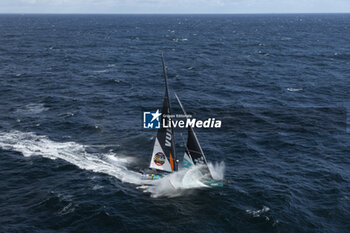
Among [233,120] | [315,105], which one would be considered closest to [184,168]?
[233,120]

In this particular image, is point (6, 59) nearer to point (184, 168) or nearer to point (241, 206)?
point (184, 168)

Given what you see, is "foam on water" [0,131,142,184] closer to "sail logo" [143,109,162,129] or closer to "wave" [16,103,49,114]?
"wave" [16,103,49,114]

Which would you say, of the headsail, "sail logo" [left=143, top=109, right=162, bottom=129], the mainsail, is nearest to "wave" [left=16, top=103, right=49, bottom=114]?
"sail logo" [left=143, top=109, right=162, bottom=129]

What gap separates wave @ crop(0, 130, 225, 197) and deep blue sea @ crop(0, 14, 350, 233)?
0.30 m

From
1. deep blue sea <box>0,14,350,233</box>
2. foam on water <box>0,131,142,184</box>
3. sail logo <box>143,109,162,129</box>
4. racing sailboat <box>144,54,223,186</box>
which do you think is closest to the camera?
deep blue sea <box>0,14,350,233</box>

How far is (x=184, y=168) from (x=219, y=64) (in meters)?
90.2

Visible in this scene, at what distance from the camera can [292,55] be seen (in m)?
147

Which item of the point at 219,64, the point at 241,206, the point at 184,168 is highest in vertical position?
the point at 219,64

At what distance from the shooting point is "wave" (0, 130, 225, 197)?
143 feet

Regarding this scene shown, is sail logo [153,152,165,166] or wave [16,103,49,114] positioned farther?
wave [16,103,49,114]

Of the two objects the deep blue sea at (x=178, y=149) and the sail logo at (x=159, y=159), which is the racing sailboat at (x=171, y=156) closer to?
the sail logo at (x=159, y=159)

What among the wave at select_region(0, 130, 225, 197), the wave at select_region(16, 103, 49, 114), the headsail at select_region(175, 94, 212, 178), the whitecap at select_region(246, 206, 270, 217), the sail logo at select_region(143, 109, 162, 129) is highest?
the headsail at select_region(175, 94, 212, 178)

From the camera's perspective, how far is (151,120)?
71062 millimetres

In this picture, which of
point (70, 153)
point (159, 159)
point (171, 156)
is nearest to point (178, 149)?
point (159, 159)
